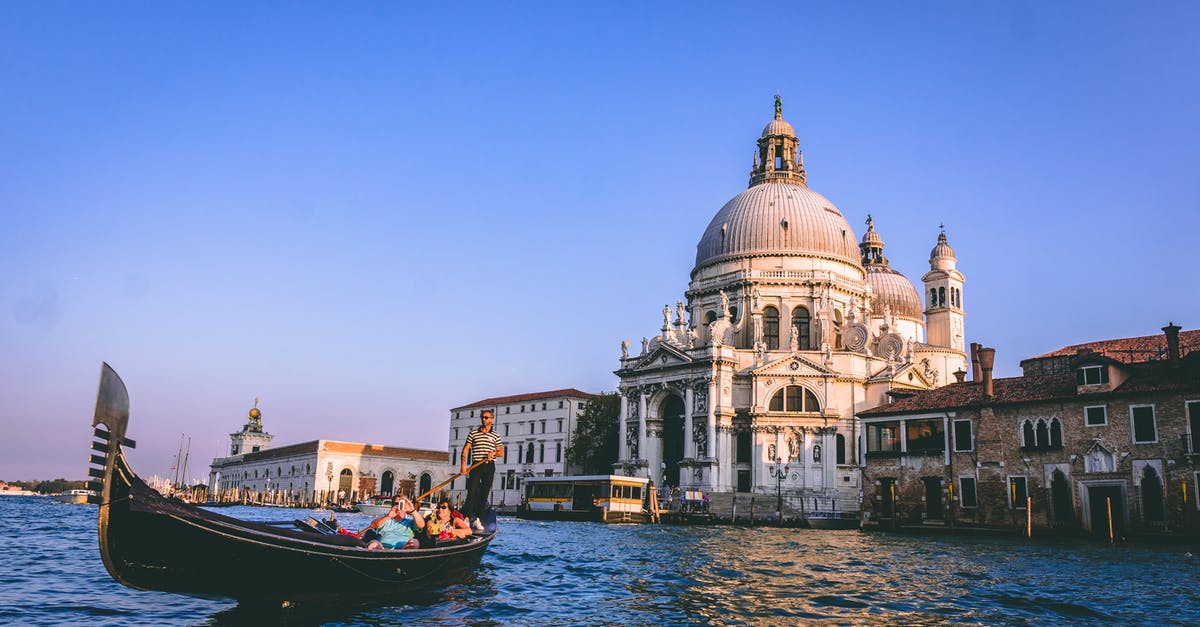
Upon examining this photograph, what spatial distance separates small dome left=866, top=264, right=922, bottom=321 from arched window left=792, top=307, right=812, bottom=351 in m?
11.2

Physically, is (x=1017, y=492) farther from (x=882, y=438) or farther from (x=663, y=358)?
(x=663, y=358)

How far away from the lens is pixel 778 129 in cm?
6362

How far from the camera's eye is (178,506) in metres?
9.55

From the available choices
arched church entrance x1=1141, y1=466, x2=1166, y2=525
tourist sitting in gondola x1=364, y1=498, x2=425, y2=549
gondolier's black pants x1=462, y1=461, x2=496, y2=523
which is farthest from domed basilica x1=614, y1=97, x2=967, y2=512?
tourist sitting in gondola x1=364, y1=498, x2=425, y2=549

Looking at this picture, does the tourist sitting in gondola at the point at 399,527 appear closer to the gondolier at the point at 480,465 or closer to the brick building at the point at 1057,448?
the gondolier at the point at 480,465

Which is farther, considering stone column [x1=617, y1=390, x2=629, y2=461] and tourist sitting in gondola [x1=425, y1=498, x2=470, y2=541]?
stone column [x1=617, y1=390, x2=629, y2=461]

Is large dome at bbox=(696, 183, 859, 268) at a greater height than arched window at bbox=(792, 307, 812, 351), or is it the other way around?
large dome at bbox=(696, 183, 859, 268)

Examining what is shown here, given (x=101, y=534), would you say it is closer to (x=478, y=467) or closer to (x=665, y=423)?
(x=478, y=467)

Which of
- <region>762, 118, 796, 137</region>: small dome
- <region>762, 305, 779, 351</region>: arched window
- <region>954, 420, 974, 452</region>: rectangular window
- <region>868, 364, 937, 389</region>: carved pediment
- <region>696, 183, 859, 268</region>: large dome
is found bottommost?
<region>954, 420, 974, 452</region>: rectangular window

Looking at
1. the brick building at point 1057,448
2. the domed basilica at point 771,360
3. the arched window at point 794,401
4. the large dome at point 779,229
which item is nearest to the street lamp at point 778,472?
the domed basilica at point 771,360

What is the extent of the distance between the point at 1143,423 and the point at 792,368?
21822 mm

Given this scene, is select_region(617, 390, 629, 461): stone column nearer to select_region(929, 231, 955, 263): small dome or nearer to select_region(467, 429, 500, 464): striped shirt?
select_region(929, 231, 955, 263): small dome

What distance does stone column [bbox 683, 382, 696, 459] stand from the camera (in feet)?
168

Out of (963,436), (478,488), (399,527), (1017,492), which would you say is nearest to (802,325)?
(963,436)
